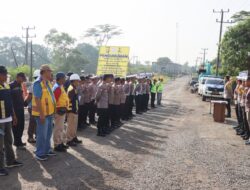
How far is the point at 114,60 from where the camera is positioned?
2005 centimetres

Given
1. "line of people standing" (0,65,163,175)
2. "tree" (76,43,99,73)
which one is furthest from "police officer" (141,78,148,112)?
"tree" (76,43,99,73)

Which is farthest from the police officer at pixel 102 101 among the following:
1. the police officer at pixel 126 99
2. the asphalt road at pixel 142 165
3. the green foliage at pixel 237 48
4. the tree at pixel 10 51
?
the tree at pixel 10 51

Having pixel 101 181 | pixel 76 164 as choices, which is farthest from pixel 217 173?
pixel 76 164

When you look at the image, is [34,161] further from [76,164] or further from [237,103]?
[237,103]

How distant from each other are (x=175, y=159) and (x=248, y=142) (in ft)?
10.8

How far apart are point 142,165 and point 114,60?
43.4 ft

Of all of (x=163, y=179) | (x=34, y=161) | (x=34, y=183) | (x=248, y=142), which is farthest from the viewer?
(x=248, y=142)

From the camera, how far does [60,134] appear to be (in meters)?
8.25

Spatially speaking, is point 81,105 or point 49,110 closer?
point 49,110

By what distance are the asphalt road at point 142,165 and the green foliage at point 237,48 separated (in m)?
16.9

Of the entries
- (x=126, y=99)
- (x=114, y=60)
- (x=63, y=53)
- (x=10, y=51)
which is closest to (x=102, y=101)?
(x=126, y=99)

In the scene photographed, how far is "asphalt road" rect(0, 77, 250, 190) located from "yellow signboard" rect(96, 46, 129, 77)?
29.3 feet

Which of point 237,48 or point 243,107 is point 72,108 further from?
point 237,48

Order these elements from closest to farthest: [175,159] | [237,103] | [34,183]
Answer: [34,183]
[175,159]
[237,103]
